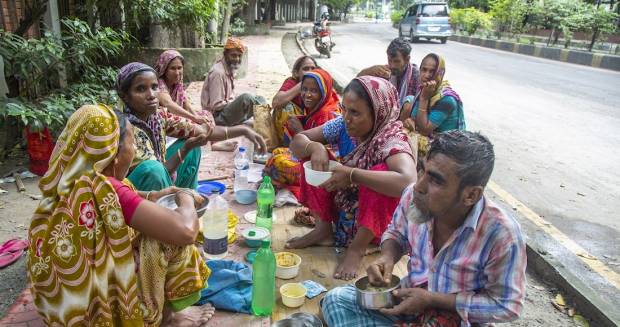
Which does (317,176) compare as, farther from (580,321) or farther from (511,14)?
(511,14)

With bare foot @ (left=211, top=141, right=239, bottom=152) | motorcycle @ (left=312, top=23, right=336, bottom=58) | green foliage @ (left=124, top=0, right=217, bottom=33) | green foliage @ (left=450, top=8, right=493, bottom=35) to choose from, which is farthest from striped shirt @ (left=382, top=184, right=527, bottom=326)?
green foliage @ (left=450, top=8, right=493, bottom=35)

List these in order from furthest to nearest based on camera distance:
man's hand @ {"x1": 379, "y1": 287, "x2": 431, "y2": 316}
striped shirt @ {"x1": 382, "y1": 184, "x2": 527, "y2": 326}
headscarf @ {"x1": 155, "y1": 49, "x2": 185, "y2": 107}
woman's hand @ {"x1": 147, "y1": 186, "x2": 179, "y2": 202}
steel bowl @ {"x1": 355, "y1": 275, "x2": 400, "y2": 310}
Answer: headscarf @ {"x1": 155, "y1": 49, "x2": 185, "y2": 107}, woman's hand @ {"x1": 147, "y1": 186, "x2": 179, "y2": 202}, steel bowl @ {"x1": 355, "y1": 275, "x2": 400, "y2": 310}, man's hand @ {"x1": 379, "y1": 287, "x2": 431, "y2": 316}, striped shirt @ {"x1": 382, "y1": 184, "x2": 527, "y2": 326}

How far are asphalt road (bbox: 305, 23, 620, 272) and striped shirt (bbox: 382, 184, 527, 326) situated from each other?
7.86 ft

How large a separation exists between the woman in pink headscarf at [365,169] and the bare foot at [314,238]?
8 cm

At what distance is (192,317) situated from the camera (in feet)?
7.58

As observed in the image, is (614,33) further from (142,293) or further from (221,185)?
(142,293)

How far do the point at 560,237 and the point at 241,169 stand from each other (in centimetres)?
295

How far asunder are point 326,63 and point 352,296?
12.4m

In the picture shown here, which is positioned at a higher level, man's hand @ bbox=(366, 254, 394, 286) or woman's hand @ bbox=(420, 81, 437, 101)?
woman's hand @ bbox=(420, 81, 437, 101)

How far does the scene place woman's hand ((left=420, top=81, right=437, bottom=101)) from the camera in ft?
13.5

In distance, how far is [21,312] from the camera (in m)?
2.40

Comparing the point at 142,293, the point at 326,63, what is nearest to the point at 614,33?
the point at 326,63

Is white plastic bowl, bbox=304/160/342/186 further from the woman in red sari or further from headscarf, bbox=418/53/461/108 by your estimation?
headscarf, bbox=418/53/461/108

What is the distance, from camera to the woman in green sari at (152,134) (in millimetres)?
2729
